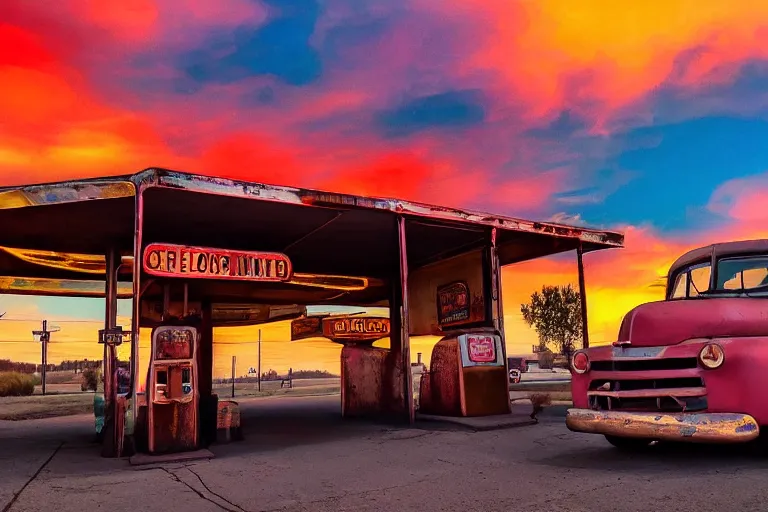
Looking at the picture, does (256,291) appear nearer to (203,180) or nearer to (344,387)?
(344,387)

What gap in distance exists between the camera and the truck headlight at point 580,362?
7.16 meters

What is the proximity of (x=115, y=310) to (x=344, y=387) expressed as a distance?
5.41m

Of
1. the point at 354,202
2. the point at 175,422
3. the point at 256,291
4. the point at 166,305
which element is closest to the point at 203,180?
the point at 354,202

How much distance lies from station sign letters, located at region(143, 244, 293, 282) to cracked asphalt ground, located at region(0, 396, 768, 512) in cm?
258

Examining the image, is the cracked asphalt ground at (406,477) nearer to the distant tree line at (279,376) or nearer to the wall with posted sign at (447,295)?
the wall with posted sign at (447,295)

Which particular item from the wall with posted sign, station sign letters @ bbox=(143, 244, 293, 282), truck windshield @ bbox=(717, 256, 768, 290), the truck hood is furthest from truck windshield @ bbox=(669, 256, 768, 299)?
the wall with posted sign

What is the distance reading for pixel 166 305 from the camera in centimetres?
1439

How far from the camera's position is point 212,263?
9.32 meters

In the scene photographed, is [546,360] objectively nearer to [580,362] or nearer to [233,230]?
[233,230]

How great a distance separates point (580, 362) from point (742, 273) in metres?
2.18

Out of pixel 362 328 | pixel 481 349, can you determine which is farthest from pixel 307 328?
pixel 481 349

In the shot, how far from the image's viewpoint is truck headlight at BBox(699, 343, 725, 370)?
605 cm

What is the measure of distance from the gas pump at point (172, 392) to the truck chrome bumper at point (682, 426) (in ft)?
17.7

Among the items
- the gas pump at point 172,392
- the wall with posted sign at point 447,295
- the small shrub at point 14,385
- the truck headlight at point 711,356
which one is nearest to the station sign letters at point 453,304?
the wall with posted sign at point 447,295
